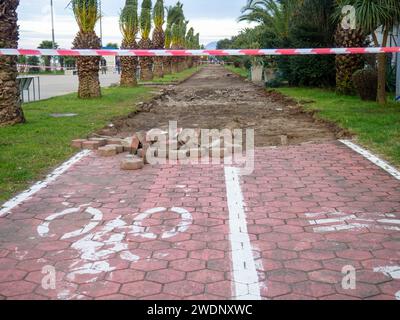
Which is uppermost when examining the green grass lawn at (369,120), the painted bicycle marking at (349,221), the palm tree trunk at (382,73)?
the palm tree trunk at (382,73)

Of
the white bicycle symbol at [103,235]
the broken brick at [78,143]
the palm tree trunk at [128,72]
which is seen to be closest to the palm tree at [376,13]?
the broken brick at [78,143]

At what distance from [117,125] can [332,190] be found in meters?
7.01

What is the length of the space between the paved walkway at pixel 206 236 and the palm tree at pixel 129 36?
21.7 m

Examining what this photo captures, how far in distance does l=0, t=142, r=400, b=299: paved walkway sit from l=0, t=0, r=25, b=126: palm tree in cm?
494

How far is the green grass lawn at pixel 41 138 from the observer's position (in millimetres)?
6930

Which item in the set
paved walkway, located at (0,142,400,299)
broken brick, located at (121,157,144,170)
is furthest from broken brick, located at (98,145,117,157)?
paved walkway, located at (0,142,400,299)

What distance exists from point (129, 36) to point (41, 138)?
826 inches

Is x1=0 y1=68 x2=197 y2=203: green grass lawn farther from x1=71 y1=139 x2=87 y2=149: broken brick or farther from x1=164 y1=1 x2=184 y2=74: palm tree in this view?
x1=164 y1=1 x2=184 y2=74: palm tree

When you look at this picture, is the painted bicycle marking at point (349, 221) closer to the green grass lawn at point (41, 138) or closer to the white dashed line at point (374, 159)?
the white dashed line at point (374, 159)

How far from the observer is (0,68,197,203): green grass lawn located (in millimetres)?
6930
